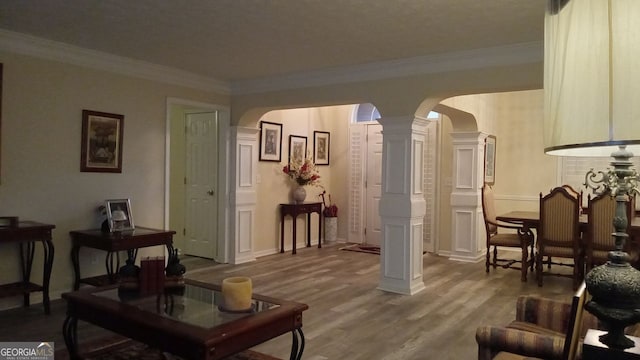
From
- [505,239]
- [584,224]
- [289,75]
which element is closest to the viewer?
[584,224]

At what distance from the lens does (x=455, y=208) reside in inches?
260

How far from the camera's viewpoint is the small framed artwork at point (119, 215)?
14.8 feet

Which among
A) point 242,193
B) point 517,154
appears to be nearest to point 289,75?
point 242,193

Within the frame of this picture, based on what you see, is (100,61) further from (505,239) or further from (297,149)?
(505,239)

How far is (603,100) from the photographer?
2.92 feet

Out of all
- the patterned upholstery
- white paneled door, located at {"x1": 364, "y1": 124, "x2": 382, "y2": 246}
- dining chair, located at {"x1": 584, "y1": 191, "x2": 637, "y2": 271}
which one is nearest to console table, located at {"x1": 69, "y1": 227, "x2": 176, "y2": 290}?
the patterned upholstery

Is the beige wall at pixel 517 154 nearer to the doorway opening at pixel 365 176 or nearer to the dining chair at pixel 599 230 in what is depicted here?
the doorway opening at pixel 365 176

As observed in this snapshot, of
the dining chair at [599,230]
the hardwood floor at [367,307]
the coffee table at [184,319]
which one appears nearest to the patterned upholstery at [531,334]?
the hardwood floor at [367,307]

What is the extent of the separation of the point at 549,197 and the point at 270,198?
12.1 ft

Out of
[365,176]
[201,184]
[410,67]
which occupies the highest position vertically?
[410,67]

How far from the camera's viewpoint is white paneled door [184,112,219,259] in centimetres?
621

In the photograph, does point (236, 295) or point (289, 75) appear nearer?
point (236, 295)

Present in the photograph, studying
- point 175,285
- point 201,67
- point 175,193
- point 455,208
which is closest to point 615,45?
point 175,285

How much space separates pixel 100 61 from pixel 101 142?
81 centimetres
